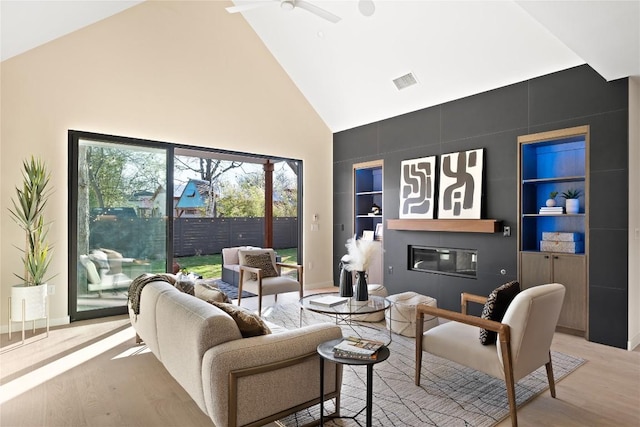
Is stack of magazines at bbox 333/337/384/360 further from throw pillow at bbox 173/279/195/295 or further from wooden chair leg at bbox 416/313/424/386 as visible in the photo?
throw pillow at bbox 173/279/195/295

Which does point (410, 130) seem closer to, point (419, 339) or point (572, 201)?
point (572, 201)

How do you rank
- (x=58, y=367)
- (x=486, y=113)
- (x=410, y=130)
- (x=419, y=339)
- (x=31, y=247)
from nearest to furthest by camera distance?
(x=419, y=339) < (x=58, y=367) < (x=31, y=247) < (x=486, y=113) < (x=410, y=130)

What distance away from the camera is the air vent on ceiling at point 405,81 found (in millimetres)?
5043

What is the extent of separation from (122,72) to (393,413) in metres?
4.81

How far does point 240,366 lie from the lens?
1943 millimetres

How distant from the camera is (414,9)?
4.21 m

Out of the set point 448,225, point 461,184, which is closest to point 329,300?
point 448,225

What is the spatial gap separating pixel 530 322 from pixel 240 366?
1718 mm

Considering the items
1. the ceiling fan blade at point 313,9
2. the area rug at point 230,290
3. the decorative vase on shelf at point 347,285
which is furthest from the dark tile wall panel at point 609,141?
the area rug at point 230,290

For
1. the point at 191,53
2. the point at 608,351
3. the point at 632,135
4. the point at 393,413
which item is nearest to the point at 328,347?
the point at 393,413

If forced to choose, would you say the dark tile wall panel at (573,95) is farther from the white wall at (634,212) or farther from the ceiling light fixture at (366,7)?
the ceiling light fixture at (366,7)

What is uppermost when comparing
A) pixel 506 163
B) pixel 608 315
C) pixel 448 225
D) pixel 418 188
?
pixel 506 163

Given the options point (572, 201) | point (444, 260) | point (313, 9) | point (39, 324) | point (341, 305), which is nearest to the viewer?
point (341, 305)

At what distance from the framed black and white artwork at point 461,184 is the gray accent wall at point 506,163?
0.10m
